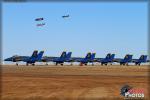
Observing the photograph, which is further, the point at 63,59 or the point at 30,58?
the point at 63,59

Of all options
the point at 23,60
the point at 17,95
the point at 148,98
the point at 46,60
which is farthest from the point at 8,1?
the point at 46,60

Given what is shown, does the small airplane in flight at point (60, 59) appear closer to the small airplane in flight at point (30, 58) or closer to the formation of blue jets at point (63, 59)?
the formation of blue jets at point (63, 59)

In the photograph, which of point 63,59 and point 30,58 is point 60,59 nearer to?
point 63,59

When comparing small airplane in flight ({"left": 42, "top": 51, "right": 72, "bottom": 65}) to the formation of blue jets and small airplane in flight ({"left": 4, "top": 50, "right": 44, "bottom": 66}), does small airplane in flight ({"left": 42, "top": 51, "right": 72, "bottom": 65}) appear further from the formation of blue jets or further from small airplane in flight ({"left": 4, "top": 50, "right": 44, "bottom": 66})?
small airplane in flight ({"left": 4, "top": 50, "right": 44, "bottom": 66})

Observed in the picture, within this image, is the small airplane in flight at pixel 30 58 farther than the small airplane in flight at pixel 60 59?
No

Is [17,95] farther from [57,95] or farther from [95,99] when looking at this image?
[95,99]

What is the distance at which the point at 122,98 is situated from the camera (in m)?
31.0

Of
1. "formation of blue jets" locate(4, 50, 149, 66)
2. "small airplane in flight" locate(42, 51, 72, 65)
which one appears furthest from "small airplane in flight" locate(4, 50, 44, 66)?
"small airplane in flight" locate(42, 51, 72, 65)

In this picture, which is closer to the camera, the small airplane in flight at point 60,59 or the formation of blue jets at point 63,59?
the formation of blue jets at point 63,59

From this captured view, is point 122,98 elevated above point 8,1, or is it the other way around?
A: point 8,1

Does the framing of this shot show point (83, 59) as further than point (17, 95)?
Yes

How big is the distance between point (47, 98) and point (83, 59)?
166m

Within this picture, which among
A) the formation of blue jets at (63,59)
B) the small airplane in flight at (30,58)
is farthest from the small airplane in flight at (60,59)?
the small airplane in flight at (30,58)

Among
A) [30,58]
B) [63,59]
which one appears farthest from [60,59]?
[30,58]
